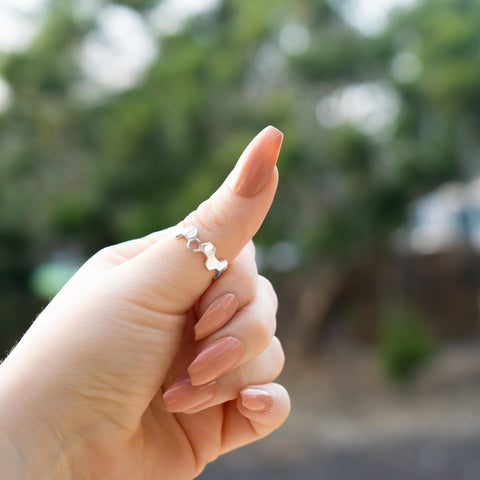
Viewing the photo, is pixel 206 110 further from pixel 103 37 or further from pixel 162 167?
pixel 103 37

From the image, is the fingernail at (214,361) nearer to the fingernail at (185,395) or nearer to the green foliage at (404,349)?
the fingernail at (185,395)

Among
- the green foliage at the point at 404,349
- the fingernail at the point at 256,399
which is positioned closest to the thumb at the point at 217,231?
the fingernail at the point at 256,399

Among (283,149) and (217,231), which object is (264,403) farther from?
(283,149)

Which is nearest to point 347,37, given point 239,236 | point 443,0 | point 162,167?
point 443,0

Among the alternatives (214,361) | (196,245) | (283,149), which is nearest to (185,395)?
(214,361)

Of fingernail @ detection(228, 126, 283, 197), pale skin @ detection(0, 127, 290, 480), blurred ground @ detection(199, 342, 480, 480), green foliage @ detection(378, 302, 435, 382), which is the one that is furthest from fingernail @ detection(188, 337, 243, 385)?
green foliage @ detection(378, 302, 435, 382)

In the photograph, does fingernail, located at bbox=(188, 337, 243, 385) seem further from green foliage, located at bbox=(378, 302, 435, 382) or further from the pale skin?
green foliage, located at bbox=(378, 302, 435, 382)
